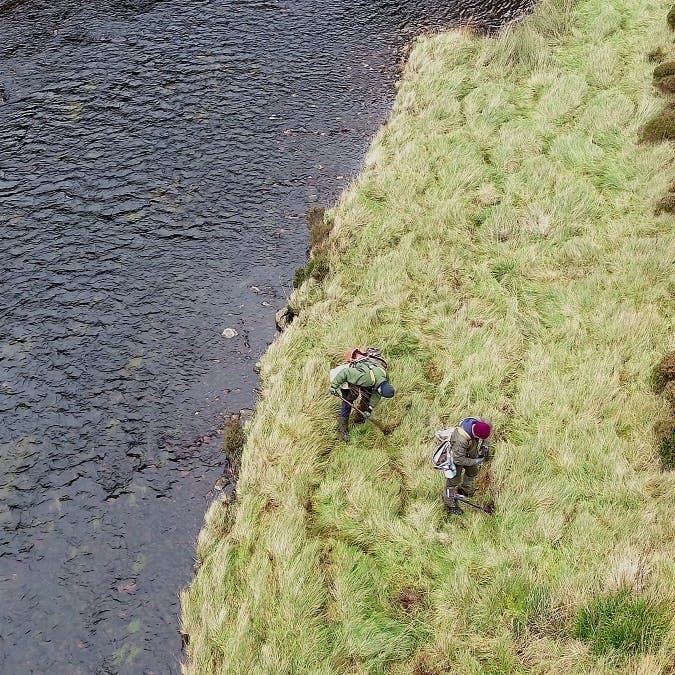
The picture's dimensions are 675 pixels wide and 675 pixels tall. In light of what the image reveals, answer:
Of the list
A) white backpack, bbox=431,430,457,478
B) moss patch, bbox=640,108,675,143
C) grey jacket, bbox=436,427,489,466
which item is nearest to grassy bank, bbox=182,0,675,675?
moss patch, bbox=640,108,675,143

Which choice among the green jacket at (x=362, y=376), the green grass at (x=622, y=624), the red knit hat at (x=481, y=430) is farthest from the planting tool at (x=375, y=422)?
the green grass at (x=622, y=624)

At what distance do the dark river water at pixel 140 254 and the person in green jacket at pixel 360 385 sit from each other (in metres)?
2.44

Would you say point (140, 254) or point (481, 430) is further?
point (140, 254)

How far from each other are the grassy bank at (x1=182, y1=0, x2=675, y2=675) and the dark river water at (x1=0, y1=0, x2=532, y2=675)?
1.12m

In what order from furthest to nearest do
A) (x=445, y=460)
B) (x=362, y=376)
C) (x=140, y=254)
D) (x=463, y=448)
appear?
(x=140, y=254), (x=362, y=376), (x=445, y=460), (x=463, y=448)

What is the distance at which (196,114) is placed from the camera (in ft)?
66.1

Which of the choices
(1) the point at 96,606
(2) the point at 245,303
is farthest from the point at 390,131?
(1) the point at 96,606

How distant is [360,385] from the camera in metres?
10.9

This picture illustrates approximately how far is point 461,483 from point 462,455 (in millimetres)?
746

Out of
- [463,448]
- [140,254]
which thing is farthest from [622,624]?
[140,254]

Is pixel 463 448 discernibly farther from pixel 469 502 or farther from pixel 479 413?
pixel 479 413

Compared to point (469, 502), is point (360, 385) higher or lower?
higher

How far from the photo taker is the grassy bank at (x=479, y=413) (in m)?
8.75

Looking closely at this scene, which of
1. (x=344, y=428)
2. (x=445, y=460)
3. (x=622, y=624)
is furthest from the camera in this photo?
(x=344, y=428)
